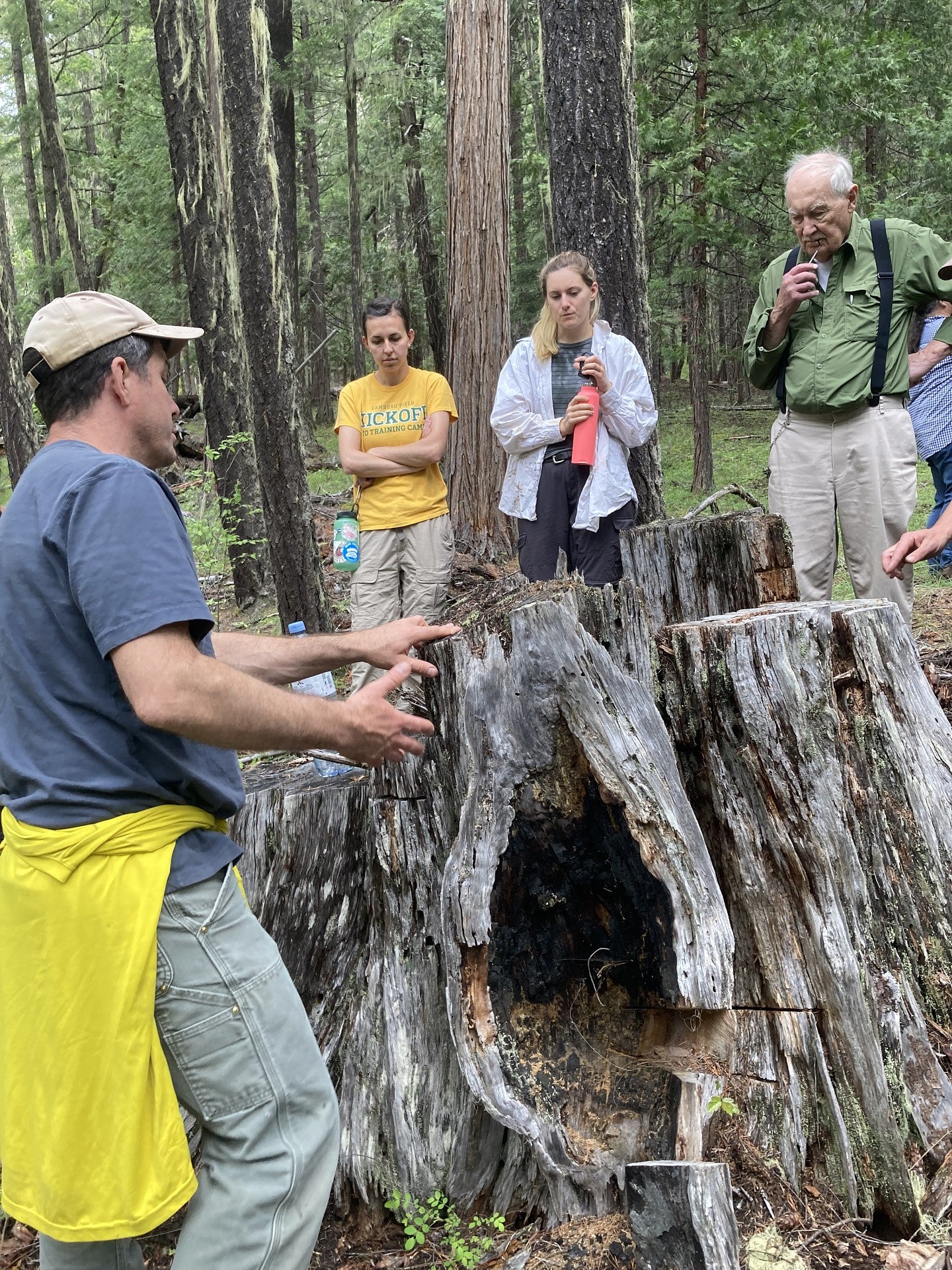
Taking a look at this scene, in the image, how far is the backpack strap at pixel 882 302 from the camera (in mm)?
4340

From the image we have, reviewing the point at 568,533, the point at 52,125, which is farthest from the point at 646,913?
the point at 52,125

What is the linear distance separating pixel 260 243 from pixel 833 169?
4245 millimetres

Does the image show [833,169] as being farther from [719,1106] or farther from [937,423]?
[719,1106]

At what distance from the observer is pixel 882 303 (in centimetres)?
435

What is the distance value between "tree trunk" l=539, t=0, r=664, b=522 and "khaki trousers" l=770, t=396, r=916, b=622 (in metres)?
1.61

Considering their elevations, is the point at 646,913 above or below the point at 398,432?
below

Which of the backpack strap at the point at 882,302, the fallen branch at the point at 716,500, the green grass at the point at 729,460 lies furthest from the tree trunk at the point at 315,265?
the fallen branch at the point at 716,500

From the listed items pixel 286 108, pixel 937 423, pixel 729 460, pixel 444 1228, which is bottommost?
pixel 729 460

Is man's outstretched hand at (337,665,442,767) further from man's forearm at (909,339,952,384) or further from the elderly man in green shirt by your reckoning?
man's forearm at (909,339,952,384)

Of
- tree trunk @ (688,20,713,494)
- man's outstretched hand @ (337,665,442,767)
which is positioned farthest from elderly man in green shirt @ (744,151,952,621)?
tree trunk @ (688,20,713,494)

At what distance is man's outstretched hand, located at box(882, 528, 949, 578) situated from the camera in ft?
11.5

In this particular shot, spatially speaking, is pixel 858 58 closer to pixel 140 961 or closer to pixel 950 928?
pixel 950 928

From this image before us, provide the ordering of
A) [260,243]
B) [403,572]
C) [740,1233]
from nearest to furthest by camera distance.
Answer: [740,1233]
[403,572]
[260,243]

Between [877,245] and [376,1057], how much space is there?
382cm
